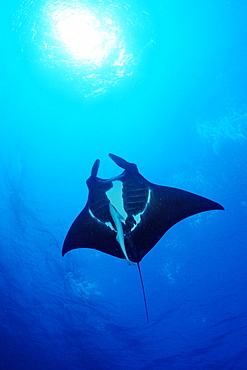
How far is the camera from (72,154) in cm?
1048

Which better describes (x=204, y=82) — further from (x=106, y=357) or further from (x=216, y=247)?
(x=106, y=357)

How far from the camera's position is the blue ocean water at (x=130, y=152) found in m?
8.32

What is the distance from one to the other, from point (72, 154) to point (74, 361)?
44.2ft

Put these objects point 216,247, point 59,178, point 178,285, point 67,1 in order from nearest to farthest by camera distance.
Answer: point 67,1 → point 59,178 → point 216,247 → point 178,285

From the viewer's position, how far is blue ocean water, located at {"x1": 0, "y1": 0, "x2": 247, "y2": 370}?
832cm

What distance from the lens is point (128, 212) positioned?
5223 mm

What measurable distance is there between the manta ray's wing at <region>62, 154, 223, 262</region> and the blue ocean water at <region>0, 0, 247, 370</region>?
4763 millimetres

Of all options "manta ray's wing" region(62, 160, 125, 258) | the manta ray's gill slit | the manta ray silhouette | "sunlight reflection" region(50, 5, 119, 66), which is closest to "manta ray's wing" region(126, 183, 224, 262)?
the manta ray silhouette

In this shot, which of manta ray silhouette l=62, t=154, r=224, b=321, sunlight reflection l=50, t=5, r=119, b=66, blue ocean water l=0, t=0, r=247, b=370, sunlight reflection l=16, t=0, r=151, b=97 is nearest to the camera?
manta ray silhouette l=62, t=154, r=224, b=321

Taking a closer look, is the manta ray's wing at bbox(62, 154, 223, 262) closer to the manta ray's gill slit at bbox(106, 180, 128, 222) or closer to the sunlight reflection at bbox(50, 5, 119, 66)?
the manta ray's gill slit at bbox(106, 180, 128, 222)

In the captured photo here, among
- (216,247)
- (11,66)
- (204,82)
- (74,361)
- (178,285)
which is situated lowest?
(74,361)

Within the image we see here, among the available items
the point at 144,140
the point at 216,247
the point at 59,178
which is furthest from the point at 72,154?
the point at 216,247

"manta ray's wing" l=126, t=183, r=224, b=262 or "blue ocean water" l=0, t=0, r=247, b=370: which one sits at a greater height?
"blue ocean water" l=0, t=0, r=247, b=370

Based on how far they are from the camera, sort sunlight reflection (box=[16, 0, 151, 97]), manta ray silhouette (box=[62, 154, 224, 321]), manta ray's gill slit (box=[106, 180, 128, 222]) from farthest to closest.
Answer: sunlight reflection (box=[16, 0, 151, 97]), manta ray's gill slit (box=[106, 180, 128, 222]), manta ray silhouette (box=[62, 154, 224, 321])
